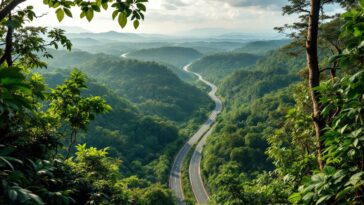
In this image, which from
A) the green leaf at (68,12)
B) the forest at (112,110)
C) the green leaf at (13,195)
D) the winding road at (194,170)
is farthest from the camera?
the winding road at (194,170)

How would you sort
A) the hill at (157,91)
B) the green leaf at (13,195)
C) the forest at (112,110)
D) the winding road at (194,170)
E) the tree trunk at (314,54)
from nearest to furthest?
the green leaf at (13,195) → the forest at (112,110) → the tree trunk at (314,54) → the winding road at (194,170) → the hill at (157,91)

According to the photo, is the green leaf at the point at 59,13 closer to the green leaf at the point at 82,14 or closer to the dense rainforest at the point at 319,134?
the green leaf at the point at 82,14

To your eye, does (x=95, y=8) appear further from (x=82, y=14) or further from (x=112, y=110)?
(x=112, y=110)

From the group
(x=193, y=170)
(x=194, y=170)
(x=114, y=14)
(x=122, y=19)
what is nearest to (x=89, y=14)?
(x=114, y=14)

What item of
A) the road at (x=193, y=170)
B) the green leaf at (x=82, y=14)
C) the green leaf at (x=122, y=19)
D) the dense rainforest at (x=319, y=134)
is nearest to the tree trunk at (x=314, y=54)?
the dense rainforest at (x=319, y=134)

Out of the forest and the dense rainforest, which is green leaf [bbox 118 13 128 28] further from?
the dense rainforest

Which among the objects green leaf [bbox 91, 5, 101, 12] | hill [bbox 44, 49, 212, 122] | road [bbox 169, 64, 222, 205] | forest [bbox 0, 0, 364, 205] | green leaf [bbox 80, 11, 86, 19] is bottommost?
road [bbox 169, 64, 222, 205]

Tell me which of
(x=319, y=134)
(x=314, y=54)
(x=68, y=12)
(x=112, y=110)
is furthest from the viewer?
(x=112, y=110)

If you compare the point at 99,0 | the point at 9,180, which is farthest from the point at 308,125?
the point at 9,180

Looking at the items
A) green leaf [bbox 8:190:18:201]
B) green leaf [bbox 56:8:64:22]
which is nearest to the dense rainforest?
green leaf [bbox 8:190:18:201]

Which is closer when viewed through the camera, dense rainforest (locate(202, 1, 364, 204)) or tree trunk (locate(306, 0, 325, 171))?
dense rainforest (locate(202, 1, 364, 204))

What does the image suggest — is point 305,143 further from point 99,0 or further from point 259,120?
point 259,120
